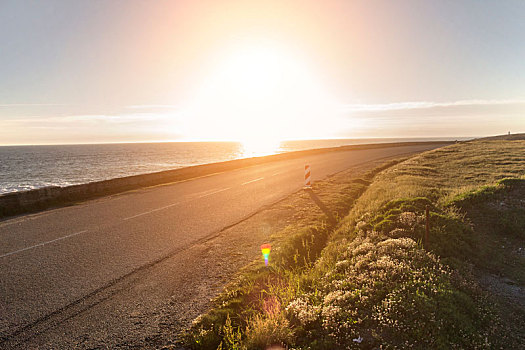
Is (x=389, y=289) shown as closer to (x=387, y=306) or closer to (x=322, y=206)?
(x=387, y=306)

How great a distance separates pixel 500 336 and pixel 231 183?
14647 mm

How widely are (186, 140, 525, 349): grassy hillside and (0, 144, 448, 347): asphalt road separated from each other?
2799mm

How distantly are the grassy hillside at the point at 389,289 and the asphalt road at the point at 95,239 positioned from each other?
280 centimetres

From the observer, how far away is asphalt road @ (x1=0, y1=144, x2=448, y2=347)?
5113 millimetres

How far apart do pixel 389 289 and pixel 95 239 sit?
7687mm

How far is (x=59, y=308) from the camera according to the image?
4711 millimetres

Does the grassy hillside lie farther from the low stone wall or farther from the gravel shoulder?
the low stone wall

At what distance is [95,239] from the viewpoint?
7902mm

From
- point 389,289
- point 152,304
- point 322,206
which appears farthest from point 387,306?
point 322,206

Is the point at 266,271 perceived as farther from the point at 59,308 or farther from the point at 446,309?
the point at 59,308

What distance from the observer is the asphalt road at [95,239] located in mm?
5113

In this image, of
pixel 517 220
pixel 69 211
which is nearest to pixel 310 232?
pixel 517 220

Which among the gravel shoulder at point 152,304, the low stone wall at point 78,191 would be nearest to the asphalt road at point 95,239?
the gravel shoulder at point 152,304

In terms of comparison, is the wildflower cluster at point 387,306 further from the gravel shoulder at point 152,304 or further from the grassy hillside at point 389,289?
the gravel shoulder at point 152,304
